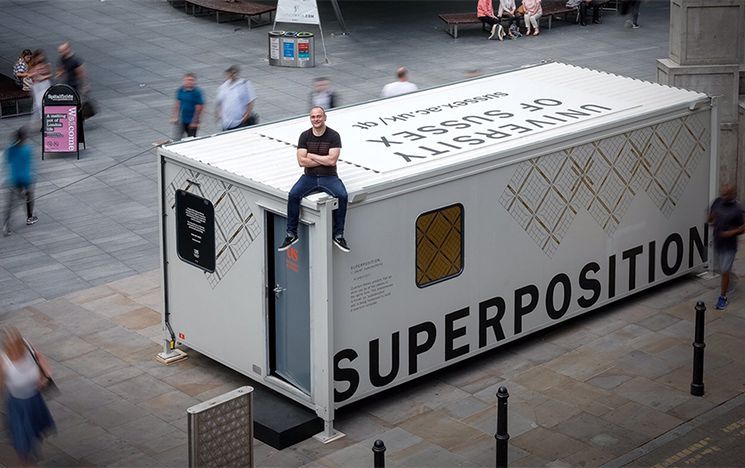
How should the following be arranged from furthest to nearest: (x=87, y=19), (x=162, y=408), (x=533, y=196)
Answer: (x=87, y=19)
(x=533, y=196)
(x=162, y=408)

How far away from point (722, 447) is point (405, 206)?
388 cm

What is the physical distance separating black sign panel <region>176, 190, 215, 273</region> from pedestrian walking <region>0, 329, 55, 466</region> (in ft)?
8.73

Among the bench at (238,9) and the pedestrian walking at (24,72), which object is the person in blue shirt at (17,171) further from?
the bench at (238,9)

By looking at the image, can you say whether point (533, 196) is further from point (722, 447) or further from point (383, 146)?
point (722, 447)

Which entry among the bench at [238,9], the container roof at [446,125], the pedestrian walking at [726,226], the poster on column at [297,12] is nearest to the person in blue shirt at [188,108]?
the container roof at [446,125]

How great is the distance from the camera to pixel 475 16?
31.3 meters

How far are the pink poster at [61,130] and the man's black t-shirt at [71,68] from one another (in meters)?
1.50

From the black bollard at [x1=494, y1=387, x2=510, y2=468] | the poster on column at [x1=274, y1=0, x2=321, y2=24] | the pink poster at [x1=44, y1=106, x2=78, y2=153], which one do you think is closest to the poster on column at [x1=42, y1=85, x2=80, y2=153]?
the pink poster at [x1=44, y1=106, x2=78, y2=153]

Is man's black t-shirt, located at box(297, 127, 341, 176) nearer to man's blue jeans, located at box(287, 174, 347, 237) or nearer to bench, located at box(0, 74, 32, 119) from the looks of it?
man's blue jeans, located at box(287, 174, 347, 237)

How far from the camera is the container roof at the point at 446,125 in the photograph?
13156 mm

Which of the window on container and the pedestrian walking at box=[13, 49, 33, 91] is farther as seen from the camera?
the pedestrian walking at box=[13, 49, 33, 91]

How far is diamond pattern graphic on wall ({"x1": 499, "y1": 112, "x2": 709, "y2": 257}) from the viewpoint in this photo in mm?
14195

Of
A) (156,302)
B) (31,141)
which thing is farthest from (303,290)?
(31,141)

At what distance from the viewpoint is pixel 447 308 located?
13.5 meters
